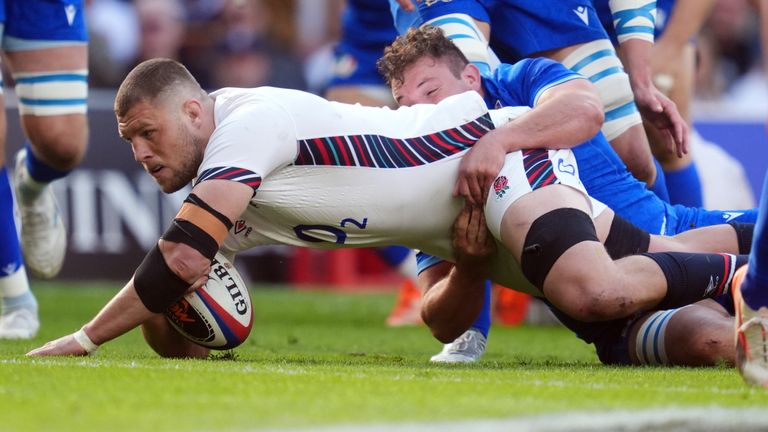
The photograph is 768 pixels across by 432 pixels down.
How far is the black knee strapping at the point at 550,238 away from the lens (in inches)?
158

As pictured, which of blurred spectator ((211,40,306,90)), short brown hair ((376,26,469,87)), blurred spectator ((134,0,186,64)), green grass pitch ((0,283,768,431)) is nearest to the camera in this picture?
green grass pitch ((0,283,768,431))

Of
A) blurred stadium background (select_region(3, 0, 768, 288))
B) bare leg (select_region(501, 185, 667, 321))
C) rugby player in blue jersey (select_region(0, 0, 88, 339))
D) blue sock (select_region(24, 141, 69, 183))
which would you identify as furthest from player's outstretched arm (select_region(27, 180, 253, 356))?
blurred stadium background (select_region(3, 0, 768, 288))

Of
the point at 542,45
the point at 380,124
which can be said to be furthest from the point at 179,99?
the point at 542,45

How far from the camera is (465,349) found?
Result: 15.9 feet

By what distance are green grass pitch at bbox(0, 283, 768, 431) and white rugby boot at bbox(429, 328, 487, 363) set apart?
7 centimetres

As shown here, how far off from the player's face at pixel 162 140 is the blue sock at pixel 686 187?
9.63ft

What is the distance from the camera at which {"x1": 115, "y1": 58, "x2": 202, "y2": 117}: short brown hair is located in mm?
3988

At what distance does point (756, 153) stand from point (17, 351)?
21.9 feet

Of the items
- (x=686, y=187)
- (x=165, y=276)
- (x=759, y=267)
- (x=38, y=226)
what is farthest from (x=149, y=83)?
(x=686, y=187)

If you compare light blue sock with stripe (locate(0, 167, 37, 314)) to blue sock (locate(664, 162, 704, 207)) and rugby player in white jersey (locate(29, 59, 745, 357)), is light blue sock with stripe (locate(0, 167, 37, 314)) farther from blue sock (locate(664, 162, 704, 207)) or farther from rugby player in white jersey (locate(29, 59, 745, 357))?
blue sock (locate(664, 162, 704, 207))

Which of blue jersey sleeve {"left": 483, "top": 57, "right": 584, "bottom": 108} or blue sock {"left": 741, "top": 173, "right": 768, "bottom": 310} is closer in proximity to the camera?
blue sock {"left": 741, "top": 173, "right": 768, "bottom": 310}

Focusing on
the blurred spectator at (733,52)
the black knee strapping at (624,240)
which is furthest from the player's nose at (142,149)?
the blurred spectator at (733,52)

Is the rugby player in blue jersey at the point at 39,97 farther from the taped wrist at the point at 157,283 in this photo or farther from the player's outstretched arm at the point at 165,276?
the taped wrist at the point at 157,283

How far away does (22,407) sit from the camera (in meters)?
2.94
